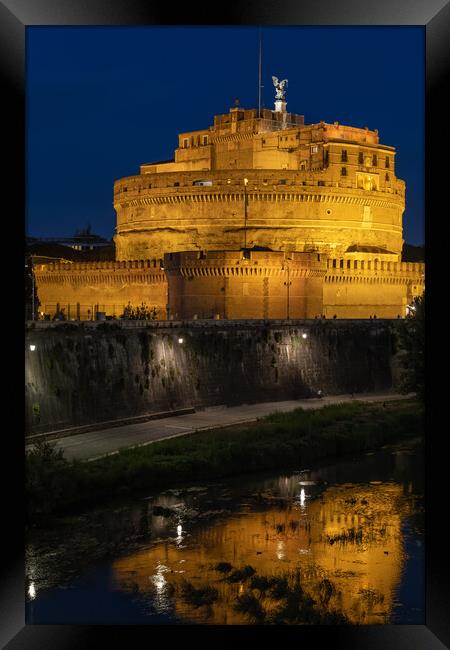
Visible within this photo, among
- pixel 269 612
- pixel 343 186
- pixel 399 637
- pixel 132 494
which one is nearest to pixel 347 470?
pixel 132 494

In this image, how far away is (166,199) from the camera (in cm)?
3070

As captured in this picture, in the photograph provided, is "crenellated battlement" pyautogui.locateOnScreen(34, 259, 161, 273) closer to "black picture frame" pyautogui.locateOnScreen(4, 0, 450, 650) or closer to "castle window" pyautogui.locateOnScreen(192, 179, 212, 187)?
"castle window" pyautogui.locateOnScreen(192, 179, 212, 187)

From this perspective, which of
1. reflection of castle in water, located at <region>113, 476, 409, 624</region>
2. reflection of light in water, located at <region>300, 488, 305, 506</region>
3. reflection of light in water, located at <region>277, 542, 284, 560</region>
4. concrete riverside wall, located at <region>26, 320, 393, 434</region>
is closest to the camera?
reflection of castle in water, located at <region>113, 476, 409, 624</region>

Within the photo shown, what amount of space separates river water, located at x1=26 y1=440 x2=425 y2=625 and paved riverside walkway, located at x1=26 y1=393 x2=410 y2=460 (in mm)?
1482

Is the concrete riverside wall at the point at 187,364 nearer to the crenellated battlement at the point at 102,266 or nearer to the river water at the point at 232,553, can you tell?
the river water at the point at 232,553

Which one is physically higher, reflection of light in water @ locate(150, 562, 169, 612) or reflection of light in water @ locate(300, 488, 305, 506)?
reflection of light in water @ locate(300, 488, 305, 506)

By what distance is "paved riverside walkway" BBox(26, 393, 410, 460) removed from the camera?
14486mm

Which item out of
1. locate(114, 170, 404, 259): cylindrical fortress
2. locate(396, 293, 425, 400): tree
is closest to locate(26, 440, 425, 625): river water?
locate(396, 293, 425, 400): tree

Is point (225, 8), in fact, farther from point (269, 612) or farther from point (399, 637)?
point (269, 612)

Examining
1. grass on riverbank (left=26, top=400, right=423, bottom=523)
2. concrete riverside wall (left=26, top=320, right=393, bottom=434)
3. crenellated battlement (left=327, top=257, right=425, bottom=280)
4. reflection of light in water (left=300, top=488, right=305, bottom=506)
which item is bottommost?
reflection of light in water (left=300, top=488, right=305, bottom=506)

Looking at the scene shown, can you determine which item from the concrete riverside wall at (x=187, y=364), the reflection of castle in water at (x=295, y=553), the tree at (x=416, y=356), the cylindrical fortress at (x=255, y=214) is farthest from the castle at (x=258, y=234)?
the reflection of castle in water at (x=295, y=553)

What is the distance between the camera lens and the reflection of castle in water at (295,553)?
9.20m

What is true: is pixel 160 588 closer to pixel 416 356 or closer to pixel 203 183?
pixel 416 356
